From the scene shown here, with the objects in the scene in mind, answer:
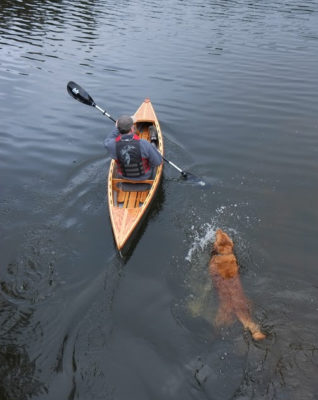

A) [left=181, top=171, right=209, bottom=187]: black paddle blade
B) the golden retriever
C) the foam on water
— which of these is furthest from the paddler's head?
the golden retriever

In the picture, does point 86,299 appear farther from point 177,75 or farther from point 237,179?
point 177,75

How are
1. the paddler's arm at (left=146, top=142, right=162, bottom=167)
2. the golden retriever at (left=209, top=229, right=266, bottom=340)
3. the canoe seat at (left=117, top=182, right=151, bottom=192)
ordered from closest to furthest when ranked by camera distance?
the golden retriever at (left=209, top=229, right=266, bottom=340) → the paddler's arm at (left=146, top=142, right=162, bottom=167) → the canoe seat at (left=117, top=182, right=151, bottom=192)

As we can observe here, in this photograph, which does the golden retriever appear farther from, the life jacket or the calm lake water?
the life jacket

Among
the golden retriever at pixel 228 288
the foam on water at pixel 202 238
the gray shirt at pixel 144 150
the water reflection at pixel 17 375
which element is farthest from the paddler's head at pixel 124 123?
the water reflection at pixel 17 375

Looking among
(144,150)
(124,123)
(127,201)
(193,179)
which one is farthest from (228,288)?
A: (124,123)

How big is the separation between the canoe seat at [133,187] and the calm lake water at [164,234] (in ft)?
1.44

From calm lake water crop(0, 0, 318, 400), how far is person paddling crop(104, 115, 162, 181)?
86cm

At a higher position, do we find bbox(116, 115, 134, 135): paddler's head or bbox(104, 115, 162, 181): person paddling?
bbox(116, 115, 134, 135): paddler's head

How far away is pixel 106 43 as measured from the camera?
1942 centimetres

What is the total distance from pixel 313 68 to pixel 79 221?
1345 cm

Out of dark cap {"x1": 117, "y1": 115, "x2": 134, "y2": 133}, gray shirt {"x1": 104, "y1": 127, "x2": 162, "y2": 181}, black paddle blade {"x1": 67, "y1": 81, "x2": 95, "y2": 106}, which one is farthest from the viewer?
black paddle blade {"x1": 67, "y1": 81, "x2": 95, "y2": 106}

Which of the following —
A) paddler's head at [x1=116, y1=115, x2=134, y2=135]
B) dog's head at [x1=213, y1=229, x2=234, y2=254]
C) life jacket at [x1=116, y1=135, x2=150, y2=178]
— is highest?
paddler's head at [x1=116, y1=115, x2=134, y2=135]

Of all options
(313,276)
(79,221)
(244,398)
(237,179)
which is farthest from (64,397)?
(237,179)

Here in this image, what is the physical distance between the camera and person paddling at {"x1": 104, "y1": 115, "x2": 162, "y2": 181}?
24.0 ft
